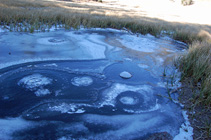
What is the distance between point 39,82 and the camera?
3.25 m

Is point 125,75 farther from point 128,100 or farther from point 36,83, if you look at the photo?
point 36,83

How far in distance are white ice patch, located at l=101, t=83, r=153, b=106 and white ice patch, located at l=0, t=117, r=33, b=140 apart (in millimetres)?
1224

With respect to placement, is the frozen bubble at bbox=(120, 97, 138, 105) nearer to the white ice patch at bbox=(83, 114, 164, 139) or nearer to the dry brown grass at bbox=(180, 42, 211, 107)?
the white ice patch at bbox=(83, 114, 164, 139)

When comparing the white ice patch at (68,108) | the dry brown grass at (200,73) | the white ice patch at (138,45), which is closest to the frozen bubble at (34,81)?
the white ice patch at (68,108)

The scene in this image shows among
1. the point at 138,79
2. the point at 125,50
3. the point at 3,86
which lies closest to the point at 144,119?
the point at 138,79

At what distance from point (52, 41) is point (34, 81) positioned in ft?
9.23

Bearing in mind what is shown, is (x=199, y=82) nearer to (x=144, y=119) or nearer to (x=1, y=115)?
(x=144, y=119)

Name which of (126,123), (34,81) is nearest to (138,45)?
(34,81)

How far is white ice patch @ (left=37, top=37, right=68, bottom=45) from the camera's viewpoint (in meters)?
5.57

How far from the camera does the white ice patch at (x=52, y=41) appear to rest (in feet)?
18.3

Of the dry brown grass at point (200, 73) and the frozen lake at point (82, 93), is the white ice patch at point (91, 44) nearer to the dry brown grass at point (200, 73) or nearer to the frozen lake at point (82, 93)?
the frozen lake at point (82, 93)

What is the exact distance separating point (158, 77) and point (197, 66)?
3.06 ft

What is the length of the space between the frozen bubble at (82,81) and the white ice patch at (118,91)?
47 centimetres

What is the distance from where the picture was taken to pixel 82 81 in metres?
3.51
